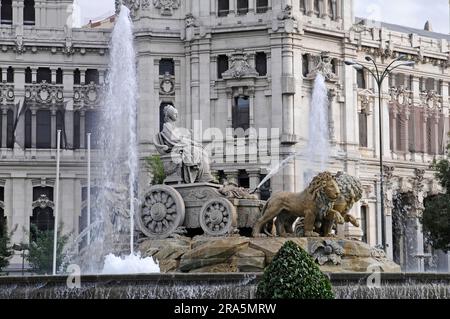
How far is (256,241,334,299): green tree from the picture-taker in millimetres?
21750

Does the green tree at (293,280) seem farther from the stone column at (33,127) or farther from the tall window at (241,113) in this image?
the stone column at (33,127)

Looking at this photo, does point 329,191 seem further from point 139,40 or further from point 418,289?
point 139,40

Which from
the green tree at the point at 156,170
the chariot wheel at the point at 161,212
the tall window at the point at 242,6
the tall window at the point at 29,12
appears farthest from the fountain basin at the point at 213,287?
the tall window at the point at 29,12

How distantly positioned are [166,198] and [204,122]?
4416 cm

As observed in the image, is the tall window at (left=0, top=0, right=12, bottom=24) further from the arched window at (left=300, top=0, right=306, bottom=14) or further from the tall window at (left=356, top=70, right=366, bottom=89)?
the tall window at (left=356, top=70, right=366, bottom=89)

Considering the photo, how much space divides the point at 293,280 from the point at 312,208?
8983 mm

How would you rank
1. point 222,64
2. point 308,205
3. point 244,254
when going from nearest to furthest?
point 244,254, point 308,205, point 222,64

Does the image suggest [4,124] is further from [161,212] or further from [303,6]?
[161,212]

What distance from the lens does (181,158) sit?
104ft

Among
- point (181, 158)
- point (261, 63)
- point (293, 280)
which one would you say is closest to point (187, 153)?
point (181, 158)

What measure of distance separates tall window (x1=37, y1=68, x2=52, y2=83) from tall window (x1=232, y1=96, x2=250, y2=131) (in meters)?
12.9

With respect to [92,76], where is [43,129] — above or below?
below

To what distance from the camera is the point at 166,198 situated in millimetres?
31281
